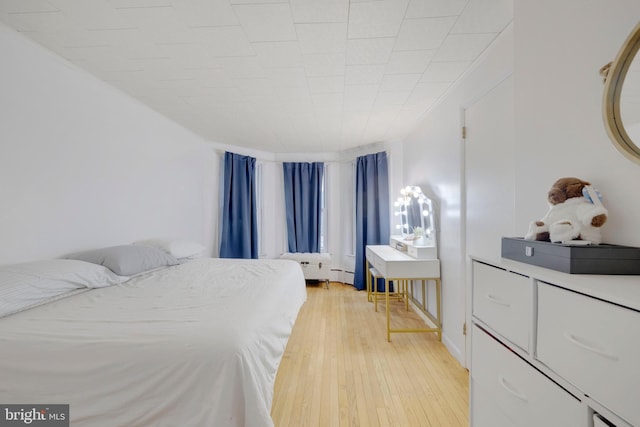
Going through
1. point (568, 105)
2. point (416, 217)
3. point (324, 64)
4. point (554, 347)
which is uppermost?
point (324, 64)

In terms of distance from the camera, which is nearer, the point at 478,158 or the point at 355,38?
the point at 355,38

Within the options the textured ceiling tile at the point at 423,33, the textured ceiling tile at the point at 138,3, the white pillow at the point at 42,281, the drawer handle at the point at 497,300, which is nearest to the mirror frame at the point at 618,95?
the drawer handle at the point at 497,300

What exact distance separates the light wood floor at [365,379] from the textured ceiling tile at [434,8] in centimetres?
242

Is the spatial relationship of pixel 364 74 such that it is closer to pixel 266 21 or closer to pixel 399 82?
pixel 399 82

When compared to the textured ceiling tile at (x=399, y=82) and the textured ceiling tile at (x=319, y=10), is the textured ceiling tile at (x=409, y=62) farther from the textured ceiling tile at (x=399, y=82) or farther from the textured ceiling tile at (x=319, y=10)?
the textured ceiling tile at (x=319, y=10)

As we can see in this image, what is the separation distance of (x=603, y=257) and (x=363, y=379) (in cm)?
170

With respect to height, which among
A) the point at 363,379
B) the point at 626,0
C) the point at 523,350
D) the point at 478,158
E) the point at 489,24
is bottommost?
the point at 363,379

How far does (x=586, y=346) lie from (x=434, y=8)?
5.44 feet

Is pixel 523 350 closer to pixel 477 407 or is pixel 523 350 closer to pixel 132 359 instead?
pixel 477 407

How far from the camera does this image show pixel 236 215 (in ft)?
13.4

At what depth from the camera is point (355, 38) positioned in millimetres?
1592

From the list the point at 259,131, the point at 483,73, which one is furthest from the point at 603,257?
the point at 259,131

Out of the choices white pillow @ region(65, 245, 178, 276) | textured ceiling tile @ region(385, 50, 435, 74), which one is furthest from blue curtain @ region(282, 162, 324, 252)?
textured ceiling tile @ region(385, 50, 435, 74)

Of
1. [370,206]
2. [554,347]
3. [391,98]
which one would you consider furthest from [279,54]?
[370,206]
